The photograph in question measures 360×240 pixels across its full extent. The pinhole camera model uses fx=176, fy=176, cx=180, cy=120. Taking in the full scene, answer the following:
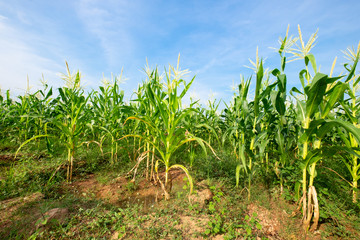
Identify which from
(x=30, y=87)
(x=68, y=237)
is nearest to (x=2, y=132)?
(x=30, y=87)

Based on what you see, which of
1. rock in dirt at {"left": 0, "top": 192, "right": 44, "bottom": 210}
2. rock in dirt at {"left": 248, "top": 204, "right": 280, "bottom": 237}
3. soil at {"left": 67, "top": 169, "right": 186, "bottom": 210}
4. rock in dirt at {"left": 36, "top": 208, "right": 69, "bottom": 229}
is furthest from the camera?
soil at {"left": 67, "top": 169, "right": 186, "bottom": 210}

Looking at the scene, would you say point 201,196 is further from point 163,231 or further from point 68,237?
point 68,237

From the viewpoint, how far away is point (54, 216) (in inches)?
89.4

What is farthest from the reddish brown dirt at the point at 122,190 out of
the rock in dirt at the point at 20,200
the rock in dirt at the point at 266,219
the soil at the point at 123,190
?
the rock in dirt at the point at 266,219

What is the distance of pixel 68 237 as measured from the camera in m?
2.10

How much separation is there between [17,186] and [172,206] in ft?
9.44

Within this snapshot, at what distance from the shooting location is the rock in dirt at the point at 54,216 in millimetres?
→ 2162

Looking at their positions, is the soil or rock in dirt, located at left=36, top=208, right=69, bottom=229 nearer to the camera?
rock in dirt, located at left=36, top=208, right=69, bottom=229

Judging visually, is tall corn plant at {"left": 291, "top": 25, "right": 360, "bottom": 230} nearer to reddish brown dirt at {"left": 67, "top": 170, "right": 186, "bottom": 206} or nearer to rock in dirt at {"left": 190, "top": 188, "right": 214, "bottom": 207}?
rock in dirt at {"left": 190, "top": 188, "right": 214, "bottom": 207}

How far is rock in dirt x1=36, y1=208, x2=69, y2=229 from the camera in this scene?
2162 mm

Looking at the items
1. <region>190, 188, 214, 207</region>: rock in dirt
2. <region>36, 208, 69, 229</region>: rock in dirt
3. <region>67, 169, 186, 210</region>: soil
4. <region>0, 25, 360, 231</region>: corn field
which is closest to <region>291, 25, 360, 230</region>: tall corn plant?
<region>0, 25, 360, 231</region>: corn field

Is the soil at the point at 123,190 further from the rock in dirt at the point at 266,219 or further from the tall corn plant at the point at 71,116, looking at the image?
the rock in dirt at the point at 266,219

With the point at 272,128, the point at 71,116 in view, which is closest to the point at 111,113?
the point at 71,116

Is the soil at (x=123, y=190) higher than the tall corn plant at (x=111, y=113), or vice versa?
the tall corn plant at (x=111, y=113)
